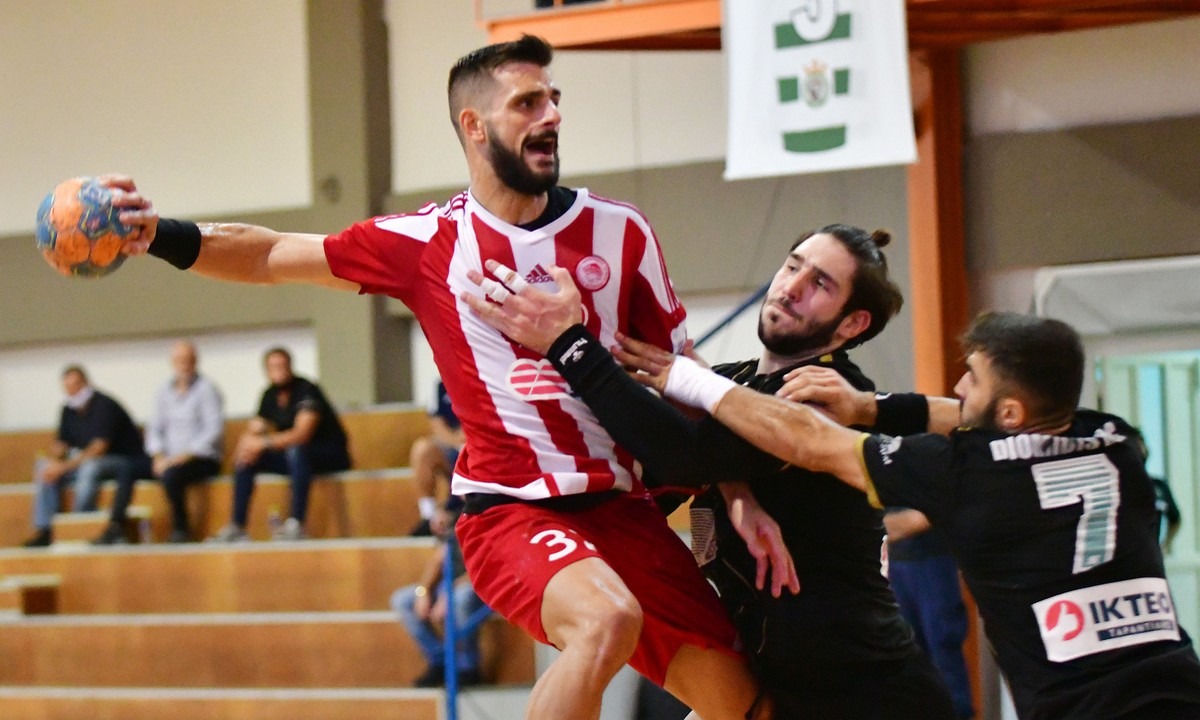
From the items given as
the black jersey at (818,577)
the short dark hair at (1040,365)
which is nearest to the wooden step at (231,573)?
the black jersey at (818,577)

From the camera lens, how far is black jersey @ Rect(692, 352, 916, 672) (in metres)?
3.45

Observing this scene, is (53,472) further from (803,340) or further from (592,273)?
(803,340)

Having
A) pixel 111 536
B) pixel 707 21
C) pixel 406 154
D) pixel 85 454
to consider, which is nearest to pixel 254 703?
pixel 111 536

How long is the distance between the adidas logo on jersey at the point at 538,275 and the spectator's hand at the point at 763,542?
2.32ft

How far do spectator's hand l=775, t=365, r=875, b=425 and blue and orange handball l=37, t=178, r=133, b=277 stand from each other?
1650 millimetres

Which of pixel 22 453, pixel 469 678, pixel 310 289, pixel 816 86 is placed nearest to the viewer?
pixel 816 86

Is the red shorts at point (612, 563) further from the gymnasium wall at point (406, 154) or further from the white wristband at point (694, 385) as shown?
the gymnasium wall at point (406, 154)

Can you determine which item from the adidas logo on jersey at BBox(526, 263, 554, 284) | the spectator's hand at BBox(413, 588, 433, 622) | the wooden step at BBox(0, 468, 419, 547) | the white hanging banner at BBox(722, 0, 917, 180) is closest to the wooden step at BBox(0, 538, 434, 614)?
the wooden step at BBox(0, 468, 419, 547)

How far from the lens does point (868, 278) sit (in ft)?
11.6

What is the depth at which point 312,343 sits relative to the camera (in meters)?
11.5

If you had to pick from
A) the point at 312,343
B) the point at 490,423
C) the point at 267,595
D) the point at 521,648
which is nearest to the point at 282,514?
the point at 267,595

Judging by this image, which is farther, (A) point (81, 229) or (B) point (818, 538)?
(B) point (818, 538)

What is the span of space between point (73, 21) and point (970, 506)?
37.1 ft

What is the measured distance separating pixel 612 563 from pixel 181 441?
721 cm
